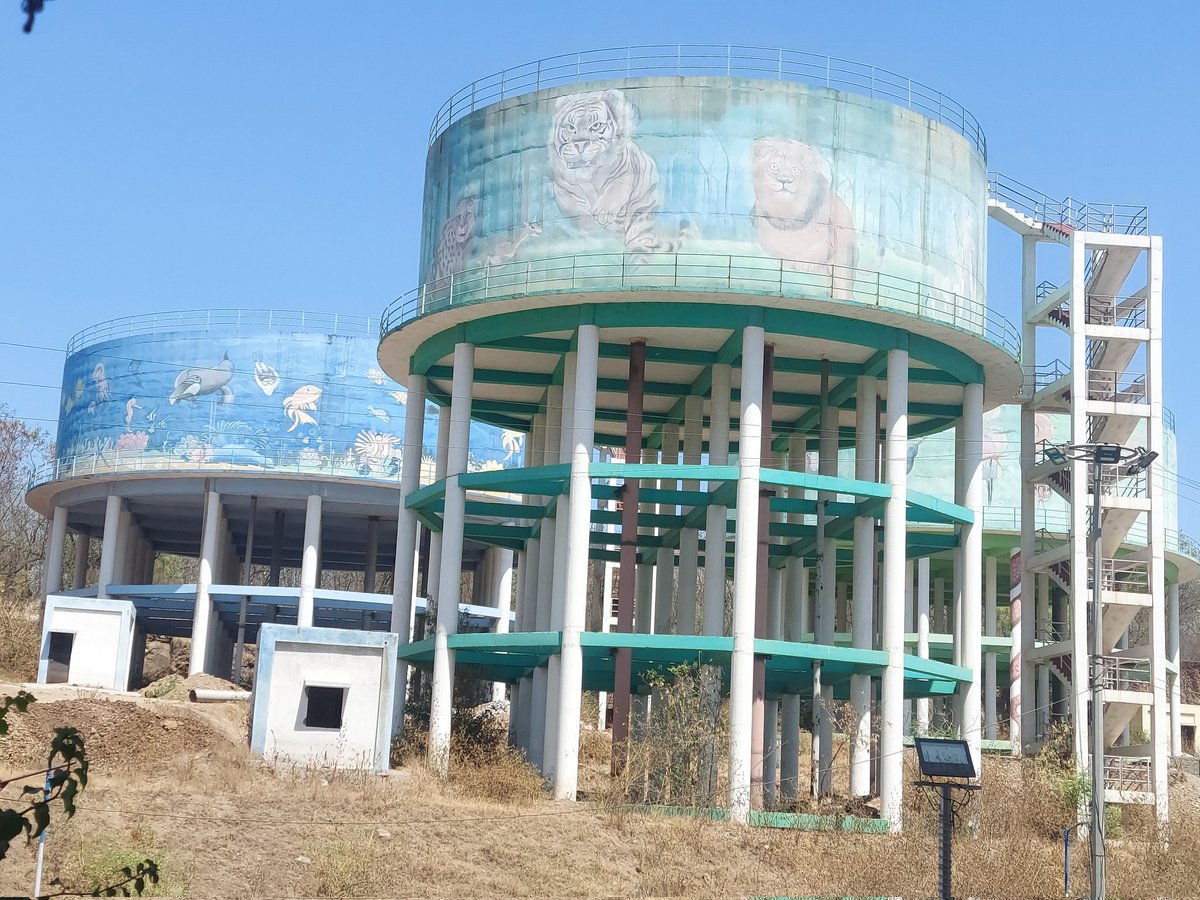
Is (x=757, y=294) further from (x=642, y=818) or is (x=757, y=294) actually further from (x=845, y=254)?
(x=642, y=818)

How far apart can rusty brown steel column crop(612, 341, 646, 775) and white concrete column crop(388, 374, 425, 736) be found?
6224 mm

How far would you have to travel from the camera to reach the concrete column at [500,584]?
57031 mm

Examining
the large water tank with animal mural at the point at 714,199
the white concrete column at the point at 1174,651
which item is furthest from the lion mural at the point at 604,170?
the white concrete column at the point at 1174,651

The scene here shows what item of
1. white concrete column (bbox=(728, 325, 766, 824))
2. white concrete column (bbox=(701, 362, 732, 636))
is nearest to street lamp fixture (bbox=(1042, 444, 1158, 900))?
white concrete column (bbox=(728, 325, 766, 824))

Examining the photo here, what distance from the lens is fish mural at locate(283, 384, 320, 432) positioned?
5422cm

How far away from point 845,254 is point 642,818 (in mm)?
12500

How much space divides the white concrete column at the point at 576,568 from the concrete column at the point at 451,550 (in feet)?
9.76

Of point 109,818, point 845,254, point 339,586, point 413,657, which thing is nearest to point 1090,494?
point 845,254

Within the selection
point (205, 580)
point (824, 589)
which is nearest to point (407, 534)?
point (824, 589)

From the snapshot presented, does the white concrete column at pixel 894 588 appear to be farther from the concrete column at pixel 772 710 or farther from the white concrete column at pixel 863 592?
the concrete column at pixel 772 710

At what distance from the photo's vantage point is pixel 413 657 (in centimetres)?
3875

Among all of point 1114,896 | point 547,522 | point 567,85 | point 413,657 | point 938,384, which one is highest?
point 567,85

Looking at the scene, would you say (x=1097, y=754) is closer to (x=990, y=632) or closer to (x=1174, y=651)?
(x=990, y=632)

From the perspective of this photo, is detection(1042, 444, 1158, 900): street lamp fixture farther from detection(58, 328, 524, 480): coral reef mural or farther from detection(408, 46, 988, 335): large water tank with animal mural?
detection(58, 328, 524, 480): coral reef mural
